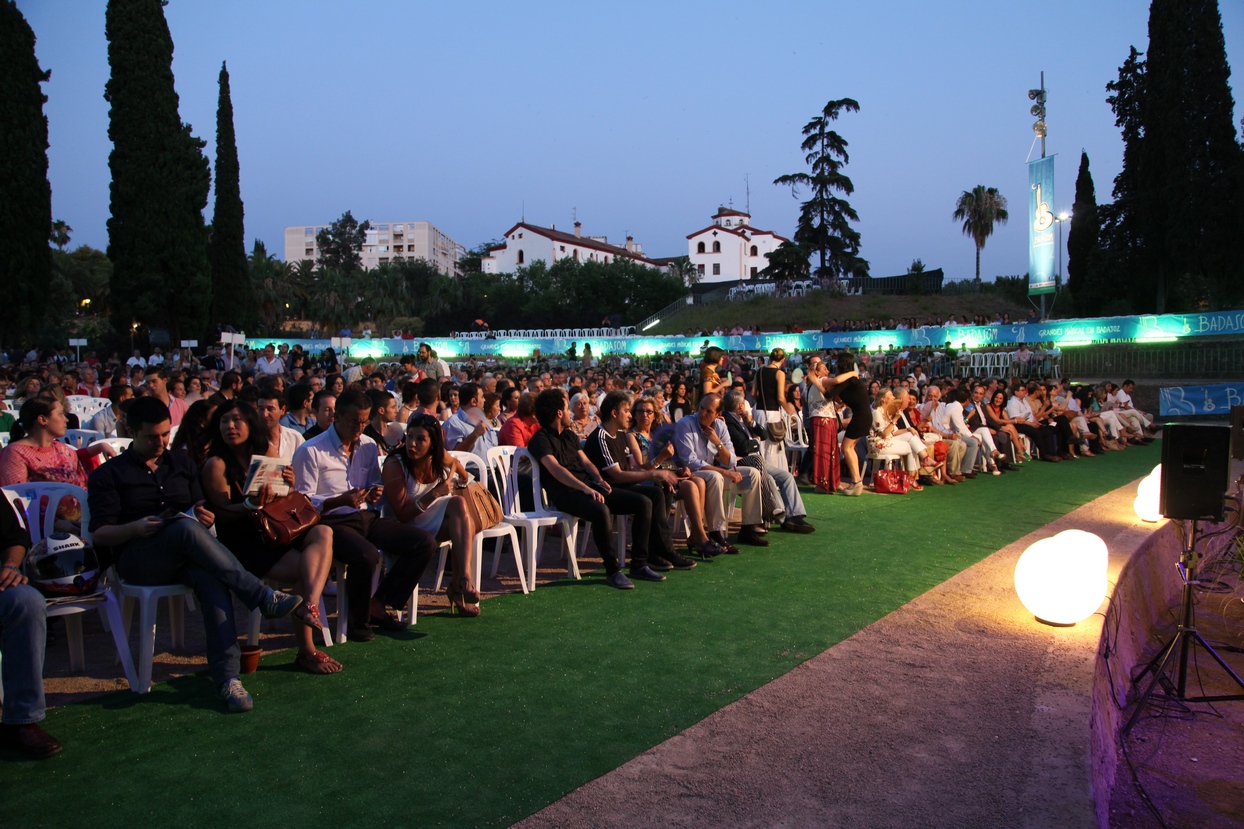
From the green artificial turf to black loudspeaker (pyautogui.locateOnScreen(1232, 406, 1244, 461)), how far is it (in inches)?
86.5

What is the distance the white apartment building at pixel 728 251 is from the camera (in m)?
80.9

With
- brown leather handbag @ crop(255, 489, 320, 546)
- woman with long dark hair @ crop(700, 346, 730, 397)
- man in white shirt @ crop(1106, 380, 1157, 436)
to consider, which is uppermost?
woman with long dark hair @ crop(700, 346, 730, 397)

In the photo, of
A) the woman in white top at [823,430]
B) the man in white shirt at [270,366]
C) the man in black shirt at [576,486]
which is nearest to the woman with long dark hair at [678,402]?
the woman in white top at [823,430]

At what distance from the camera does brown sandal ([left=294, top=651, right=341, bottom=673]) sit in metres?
4.14

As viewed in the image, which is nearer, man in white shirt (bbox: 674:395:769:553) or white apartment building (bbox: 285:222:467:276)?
man in white shirt (bbox: 674:395:769:553)

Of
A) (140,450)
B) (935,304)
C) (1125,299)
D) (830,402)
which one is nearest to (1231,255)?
(1125,299)

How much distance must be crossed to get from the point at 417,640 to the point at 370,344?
84.9 feet

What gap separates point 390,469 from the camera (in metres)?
4.97

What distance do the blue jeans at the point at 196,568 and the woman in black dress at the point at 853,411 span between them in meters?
7.31

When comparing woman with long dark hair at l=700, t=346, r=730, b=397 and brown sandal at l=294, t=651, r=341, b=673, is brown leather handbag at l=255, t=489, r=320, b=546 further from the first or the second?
woman with long dark hair at l=700, t=346, r=730, b=397

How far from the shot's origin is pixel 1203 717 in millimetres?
4777

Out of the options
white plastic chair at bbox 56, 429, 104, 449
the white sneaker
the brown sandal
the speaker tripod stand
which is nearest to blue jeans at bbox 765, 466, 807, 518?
the speaker tripod stand

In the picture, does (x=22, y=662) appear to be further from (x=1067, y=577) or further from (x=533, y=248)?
(x=533, y=248)

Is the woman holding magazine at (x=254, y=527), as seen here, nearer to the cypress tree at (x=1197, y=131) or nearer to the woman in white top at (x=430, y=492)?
the woman in white top at (x=430, y=492)
